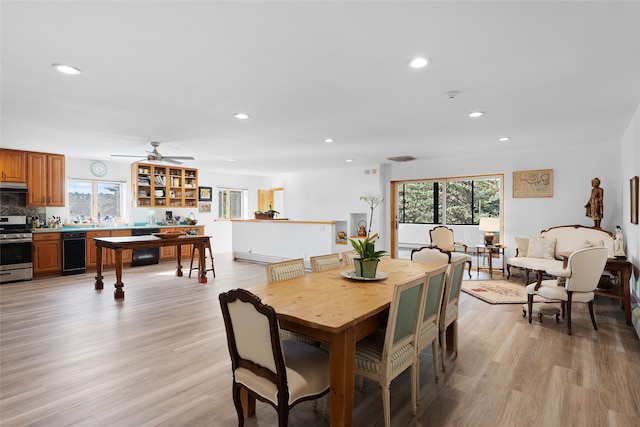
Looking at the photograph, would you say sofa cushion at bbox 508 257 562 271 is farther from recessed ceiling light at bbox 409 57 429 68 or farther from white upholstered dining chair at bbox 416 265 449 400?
recessed ceiling light at bbox 409 57 429 68

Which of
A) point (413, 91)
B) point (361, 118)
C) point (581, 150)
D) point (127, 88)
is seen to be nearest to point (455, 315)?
point (413, 91)

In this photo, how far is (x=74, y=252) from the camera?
6621mm

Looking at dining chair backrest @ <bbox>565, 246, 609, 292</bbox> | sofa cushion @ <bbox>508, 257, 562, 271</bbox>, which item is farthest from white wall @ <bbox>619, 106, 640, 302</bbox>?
sofa cushion @ <bbox>508, 257, 562, 271</bbox>

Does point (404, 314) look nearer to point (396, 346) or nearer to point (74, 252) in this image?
point (396, 346)

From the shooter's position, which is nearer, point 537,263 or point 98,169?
point 537,263

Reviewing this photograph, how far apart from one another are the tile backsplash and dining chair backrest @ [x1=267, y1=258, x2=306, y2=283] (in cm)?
628

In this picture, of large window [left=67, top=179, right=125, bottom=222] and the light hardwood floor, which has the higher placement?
large window [left=67, top=179, right=125, bottom=222]

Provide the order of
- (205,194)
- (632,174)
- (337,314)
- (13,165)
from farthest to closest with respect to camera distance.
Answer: (205,194)
(13,165)
(632,174)
(337,314)

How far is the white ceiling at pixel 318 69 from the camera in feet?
6.25

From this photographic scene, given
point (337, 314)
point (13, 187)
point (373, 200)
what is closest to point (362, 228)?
point (373, 200)

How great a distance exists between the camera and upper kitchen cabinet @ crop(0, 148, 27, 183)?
19.7 ft

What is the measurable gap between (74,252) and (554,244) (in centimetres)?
834

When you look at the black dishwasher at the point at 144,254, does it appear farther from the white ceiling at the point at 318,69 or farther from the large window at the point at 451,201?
the large window at the point at 451,201

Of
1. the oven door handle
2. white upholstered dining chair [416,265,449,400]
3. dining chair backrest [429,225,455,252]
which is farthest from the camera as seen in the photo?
Answer: dining chair backrest [429,225,455,252]
